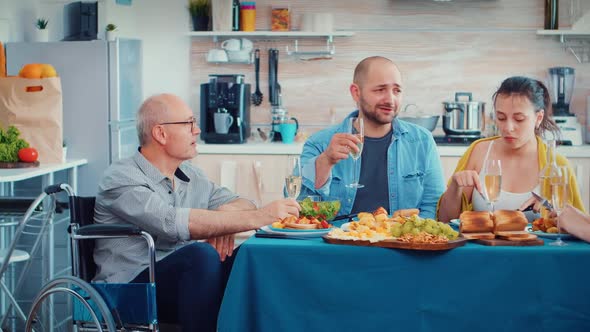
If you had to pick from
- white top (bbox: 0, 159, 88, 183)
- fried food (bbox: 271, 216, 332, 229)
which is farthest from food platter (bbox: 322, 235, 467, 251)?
white top (bbox: 0, 159, 88, 183)

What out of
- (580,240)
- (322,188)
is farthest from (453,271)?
(322,188)

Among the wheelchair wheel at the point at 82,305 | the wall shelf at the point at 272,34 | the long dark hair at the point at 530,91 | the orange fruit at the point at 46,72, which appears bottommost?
the wheelchair wheel at the point at 82,305

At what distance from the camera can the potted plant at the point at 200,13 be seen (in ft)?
18.3

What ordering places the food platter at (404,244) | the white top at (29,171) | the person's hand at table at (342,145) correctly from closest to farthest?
the food platter at (404,244)
the person's hand at table at (342,145)
the white top at (29,171)

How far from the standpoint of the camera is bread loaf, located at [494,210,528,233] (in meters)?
2.47

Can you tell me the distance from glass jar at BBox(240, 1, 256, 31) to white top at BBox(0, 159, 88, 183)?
1405 millimetres

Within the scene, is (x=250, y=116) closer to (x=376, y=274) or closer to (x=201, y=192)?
(x=201, y=192)

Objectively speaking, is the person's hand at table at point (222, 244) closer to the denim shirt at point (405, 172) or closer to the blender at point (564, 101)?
the denim shirt at point (405, 172)

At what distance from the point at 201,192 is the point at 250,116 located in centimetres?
259

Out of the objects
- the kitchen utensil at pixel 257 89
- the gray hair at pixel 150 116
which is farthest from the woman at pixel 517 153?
the kitchen utensil at pixel 257 89

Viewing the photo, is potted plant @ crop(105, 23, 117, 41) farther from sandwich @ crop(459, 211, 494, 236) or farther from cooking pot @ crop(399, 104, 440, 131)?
sandwich @ crop(459, 211, 494, 236)

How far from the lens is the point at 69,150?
5172 millimetres

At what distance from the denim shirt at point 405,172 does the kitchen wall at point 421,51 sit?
7.16ft

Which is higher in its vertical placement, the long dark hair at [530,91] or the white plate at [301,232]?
the long dark hair at [530,91]
